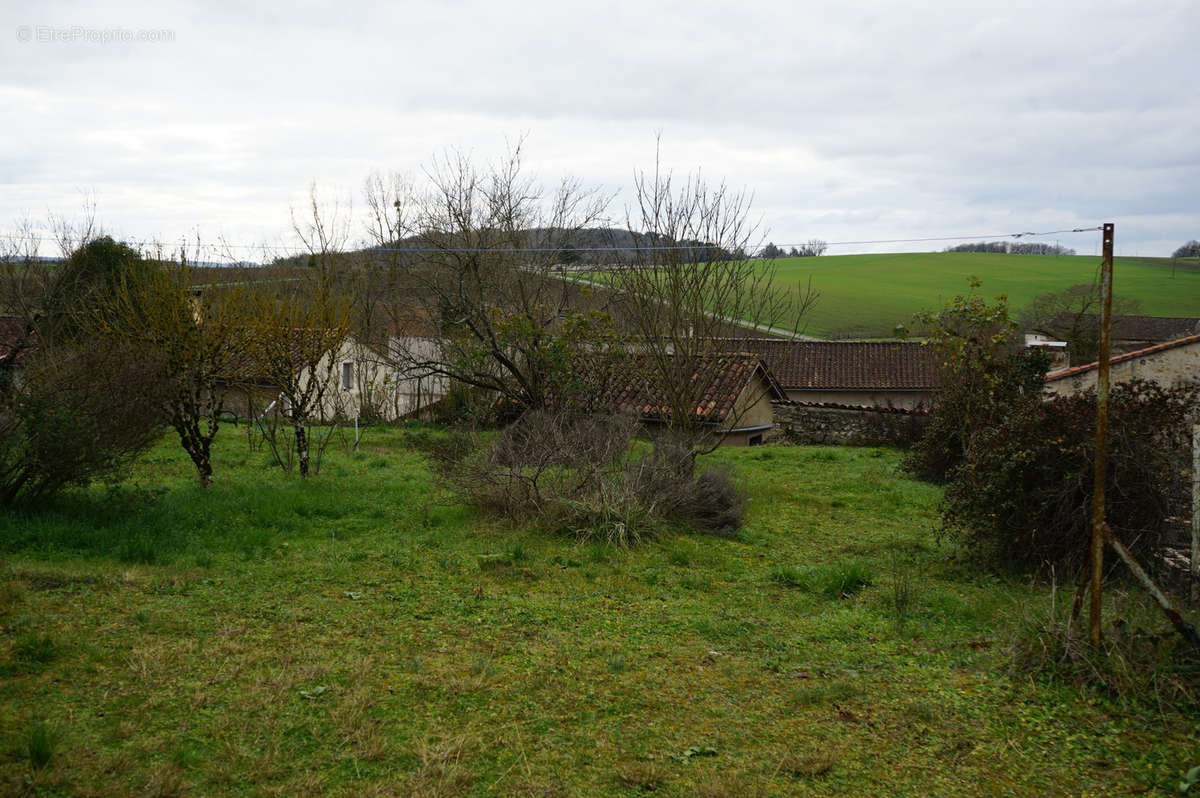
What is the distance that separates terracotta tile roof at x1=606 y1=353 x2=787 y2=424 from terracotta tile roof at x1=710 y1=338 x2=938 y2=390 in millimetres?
13757

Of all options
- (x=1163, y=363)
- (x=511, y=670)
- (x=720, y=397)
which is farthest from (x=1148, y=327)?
(x=511, y=670)

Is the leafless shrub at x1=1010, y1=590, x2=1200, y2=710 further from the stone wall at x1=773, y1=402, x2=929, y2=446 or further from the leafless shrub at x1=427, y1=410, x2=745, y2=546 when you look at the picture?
the stone wall at x1=773, y1=402, x2=929, y2=446

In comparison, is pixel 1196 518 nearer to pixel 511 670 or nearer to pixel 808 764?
pixel 808 764

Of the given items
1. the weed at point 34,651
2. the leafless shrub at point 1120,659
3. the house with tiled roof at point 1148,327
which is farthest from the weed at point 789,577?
the house with tiled roof at point 1148,327

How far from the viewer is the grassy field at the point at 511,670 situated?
4.28 m

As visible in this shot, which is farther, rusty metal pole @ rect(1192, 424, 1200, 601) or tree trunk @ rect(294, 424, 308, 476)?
tree trunk @ rect(294, 424, 308, 476)

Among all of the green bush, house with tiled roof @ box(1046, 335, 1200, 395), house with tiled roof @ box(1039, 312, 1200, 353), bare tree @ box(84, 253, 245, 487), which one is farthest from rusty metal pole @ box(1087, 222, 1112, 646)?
house with tiled roof @ box(1039, 312, 1200, 353)

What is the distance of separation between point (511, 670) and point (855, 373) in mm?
35638

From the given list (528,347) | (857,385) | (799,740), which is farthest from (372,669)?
(857,385)

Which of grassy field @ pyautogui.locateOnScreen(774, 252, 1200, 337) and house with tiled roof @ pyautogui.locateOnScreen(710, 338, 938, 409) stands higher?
grassy field @ pyautogui.locateOnScreen(774, 252, 1200, 337)

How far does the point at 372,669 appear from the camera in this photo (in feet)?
18.4

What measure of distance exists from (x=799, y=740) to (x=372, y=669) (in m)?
2.73

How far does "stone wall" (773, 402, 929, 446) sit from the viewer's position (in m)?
23.2

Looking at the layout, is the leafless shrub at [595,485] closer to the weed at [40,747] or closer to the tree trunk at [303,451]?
the tree trunk at [303,451]
